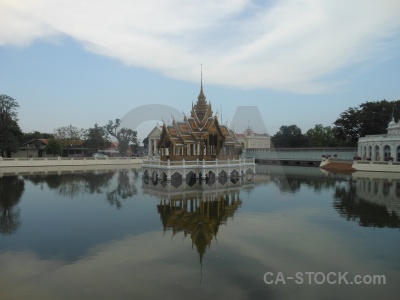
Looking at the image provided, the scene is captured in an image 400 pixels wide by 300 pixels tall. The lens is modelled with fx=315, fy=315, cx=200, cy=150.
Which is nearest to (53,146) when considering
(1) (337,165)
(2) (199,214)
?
(1) (337,165)

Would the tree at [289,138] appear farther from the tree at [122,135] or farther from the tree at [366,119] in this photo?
the tree at [122,135]

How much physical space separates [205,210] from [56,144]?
5089cm

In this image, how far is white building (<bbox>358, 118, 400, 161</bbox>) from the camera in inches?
1723

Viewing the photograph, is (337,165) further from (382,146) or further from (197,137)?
(197,137)

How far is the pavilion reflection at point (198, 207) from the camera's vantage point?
40.7ft

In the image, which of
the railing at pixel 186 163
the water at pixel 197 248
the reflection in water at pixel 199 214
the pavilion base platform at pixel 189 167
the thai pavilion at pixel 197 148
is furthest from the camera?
the thai pavilion at pixel 197 148

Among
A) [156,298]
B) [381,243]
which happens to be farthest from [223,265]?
[381,243]

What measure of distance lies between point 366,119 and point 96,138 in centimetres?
5132

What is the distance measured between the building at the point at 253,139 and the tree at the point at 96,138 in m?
39.9

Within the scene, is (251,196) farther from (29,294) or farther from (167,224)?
(29,294)

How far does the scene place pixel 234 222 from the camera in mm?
13984

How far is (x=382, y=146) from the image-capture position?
1781 inches

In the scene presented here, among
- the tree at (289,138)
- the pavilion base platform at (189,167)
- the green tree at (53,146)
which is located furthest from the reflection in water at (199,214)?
the tree at (289,138)

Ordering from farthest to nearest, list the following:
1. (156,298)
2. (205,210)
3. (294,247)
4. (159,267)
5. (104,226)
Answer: (205,210) → (104,226) → (294,247) → (159,267) → (156,298)
